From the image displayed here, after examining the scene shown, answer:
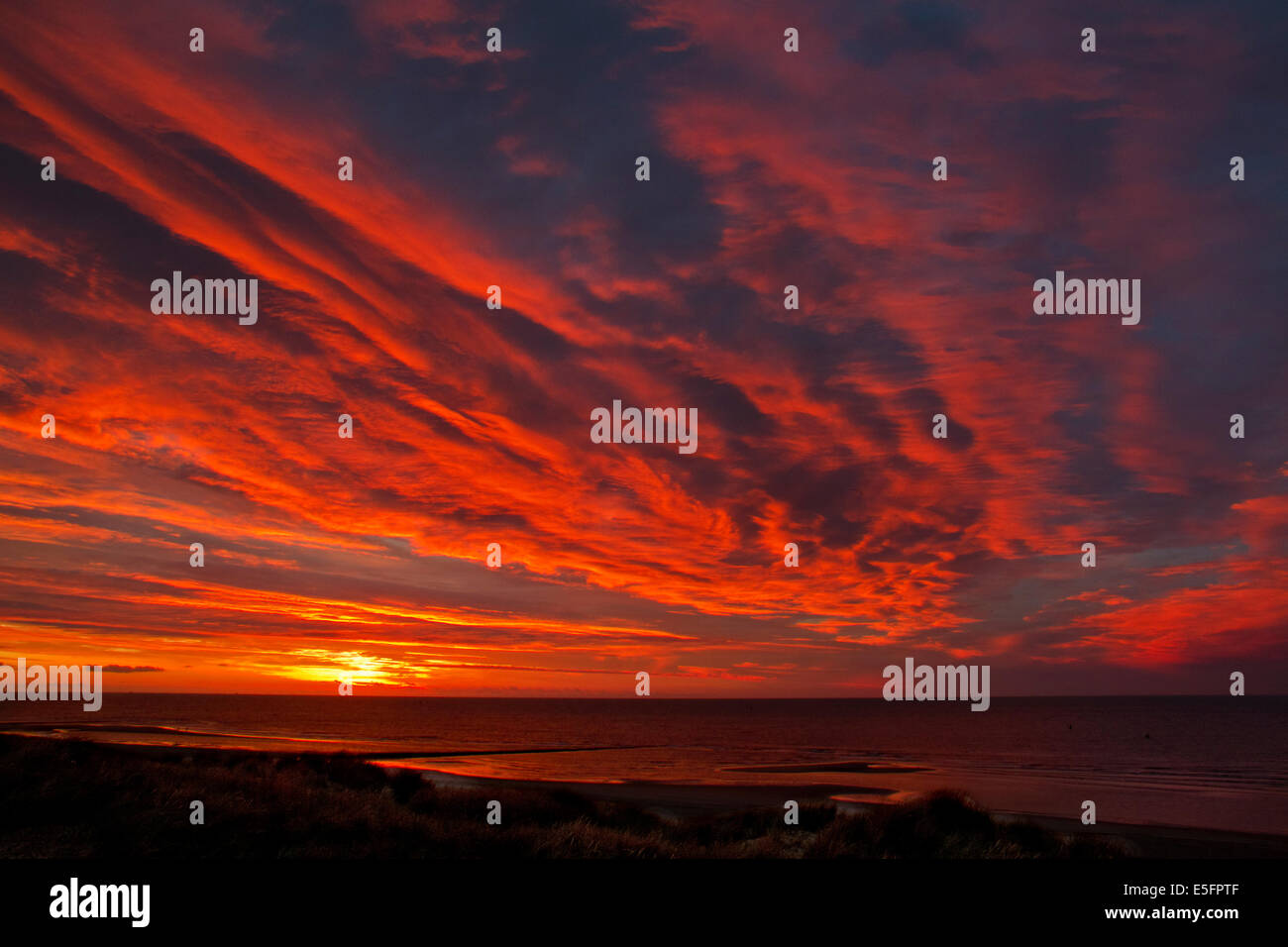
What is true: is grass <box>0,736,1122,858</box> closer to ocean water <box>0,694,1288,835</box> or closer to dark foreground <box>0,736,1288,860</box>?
dark foreground <box>0,736,1288,860</box>

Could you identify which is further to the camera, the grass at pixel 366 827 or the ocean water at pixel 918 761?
the ocean water at pixel 918 761

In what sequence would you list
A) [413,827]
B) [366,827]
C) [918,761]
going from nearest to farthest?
[366,827] → [413,827] → [918,761]

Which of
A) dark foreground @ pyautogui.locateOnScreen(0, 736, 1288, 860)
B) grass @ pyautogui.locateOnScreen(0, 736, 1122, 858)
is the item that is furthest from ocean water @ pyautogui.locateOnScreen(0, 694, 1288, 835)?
grass @ pyautogui.locateOnScreen(0, 736, 1122, 858)

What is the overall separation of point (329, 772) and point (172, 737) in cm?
5083

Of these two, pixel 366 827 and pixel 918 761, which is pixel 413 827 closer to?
pixel 366 827

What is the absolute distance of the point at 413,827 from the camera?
50.5 ft

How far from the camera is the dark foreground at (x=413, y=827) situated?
1354 centimetres

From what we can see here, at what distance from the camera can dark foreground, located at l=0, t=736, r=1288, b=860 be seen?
13.5 m

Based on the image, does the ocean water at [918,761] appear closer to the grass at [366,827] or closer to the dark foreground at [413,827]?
the dark foreground at [413,827]

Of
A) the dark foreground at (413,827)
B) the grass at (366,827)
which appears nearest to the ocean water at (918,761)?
the dark foreground at (413,827)

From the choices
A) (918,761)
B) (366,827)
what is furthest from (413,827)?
(918,761)

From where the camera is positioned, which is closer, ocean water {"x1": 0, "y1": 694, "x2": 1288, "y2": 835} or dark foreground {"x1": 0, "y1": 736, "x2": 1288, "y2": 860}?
dark foreground {"x1": 0, "y1": 736, "x2": 1288, "y2": 860}

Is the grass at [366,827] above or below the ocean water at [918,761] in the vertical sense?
above
